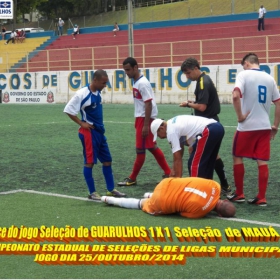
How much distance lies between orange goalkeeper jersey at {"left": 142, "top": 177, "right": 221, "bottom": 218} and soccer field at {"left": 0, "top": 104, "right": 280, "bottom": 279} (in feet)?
0.37

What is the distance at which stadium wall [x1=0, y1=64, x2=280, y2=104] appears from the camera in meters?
29.1

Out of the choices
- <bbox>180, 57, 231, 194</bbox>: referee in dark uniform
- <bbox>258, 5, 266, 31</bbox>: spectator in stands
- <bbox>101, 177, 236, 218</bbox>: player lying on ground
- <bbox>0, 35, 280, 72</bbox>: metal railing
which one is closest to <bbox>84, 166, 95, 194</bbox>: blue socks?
<bbox>101, 177, 236, 218</bbox>: player lying on ground

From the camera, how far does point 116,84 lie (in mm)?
32812

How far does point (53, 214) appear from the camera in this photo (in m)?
7.90

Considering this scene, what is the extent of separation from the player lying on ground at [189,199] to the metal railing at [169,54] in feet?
74.6

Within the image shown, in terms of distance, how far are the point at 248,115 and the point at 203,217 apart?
1.53 metres

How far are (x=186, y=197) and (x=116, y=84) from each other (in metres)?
25.5

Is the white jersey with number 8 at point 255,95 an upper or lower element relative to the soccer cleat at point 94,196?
upper

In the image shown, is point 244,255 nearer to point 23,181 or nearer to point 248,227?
point 248,227

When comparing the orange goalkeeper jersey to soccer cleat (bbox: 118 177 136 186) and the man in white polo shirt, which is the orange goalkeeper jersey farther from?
soccer cleat (bbox: 118 177 136 186)

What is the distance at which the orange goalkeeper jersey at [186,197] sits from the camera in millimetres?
7512

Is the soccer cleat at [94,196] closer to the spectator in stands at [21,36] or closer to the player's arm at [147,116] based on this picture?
the player's arm at [147,116]

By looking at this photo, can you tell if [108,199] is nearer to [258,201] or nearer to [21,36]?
[258,201]

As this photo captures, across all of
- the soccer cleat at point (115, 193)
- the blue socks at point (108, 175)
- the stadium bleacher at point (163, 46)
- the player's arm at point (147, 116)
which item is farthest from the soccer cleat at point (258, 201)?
the stadium bleacher at point (163, 46)
